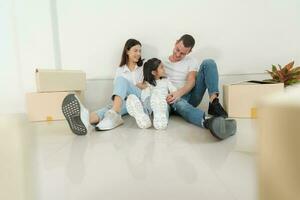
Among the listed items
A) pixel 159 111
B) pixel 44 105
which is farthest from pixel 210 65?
pixel 44 105

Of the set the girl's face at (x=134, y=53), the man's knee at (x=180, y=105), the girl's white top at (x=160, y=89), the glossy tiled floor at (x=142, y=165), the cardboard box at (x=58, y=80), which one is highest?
the girl's face at (x=134, y=53)

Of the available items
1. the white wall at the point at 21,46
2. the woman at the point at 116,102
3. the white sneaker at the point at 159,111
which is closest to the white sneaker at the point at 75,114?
the woman at the point at 116,102

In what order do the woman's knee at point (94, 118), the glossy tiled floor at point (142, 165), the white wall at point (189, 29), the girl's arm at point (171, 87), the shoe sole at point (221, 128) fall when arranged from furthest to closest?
the white wall at point (189, 29) < the girl's arm at point (171, 87) < the woman's knee at point (94, 118) < the shoe sole at point (221, 128) < the glossy tiled floor at point (142, 165)

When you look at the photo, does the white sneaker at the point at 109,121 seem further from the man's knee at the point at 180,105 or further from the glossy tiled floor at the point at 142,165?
the man's knee at the point at 180,105

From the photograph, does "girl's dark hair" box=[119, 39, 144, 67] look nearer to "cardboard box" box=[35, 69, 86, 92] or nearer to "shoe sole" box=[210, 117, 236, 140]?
"cardboard box" box=[35, 69, 86, 92]

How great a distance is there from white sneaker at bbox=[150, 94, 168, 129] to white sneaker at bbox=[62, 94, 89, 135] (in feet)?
1.62

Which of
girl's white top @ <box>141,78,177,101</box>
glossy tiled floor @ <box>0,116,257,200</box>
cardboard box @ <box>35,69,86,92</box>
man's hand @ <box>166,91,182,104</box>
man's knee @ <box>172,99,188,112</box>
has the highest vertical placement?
cardboard box @ <box>35,69,86,92</box>

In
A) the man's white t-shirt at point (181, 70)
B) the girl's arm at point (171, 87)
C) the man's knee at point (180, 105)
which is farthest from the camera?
the man's white t-shirt at point (181, 70)

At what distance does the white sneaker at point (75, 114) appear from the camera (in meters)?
1.71

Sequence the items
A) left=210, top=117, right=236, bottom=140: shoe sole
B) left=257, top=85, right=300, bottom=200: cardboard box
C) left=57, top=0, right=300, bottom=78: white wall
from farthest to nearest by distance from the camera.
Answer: left=57, top=0, right=300, bottom=78: white wall → left=210, top=117, right=236, bottom=140: shoe sole → left=257, top=85, right=300, bottom=200: cardboard box

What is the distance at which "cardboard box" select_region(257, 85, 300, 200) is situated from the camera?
339 mm

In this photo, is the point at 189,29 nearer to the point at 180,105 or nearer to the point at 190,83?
the point at 190,83

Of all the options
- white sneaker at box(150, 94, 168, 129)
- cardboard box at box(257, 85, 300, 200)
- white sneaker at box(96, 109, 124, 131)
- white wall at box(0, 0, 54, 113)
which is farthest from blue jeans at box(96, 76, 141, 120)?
cardboard box at box(257, 85, 300, 200)

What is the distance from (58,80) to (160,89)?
0.91 meters
